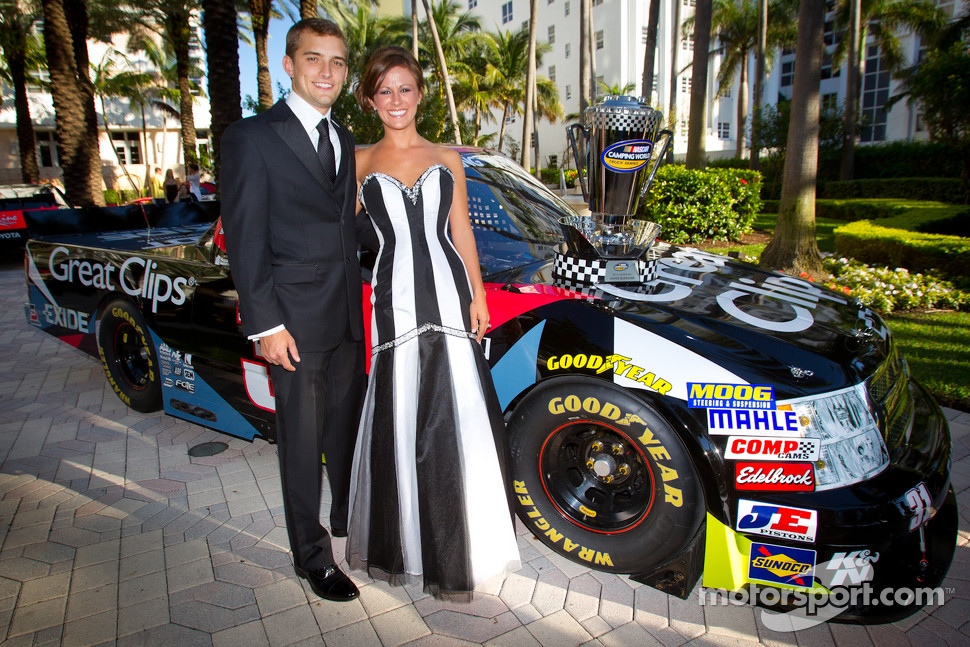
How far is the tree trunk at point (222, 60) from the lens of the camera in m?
8.00

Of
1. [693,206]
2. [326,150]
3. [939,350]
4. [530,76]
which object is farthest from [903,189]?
[326,150]

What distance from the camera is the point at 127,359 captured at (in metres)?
4.18

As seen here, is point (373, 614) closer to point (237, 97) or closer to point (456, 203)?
point (456, 203)

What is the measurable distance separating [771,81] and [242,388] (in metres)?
42.3

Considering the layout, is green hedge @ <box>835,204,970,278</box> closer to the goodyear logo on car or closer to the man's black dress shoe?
the goodyear logo on car

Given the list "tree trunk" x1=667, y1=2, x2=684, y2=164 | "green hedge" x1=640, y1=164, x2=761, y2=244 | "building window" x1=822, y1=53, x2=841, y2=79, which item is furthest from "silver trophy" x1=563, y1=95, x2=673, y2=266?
"building window" x1=822, y1=53, x2=841, y2=79

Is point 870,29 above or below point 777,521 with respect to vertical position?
above

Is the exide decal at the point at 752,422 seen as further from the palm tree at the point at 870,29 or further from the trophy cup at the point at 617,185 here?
the palm tree at the point at 870,29

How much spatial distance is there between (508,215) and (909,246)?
251 inches

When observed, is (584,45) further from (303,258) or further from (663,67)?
(663,67)

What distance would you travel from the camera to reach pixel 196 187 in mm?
13492

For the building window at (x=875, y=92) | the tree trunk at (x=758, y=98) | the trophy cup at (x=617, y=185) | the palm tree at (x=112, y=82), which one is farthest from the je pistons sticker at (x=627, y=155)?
the building window at (x=875, y=92)

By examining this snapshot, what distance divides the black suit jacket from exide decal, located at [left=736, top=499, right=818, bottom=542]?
4.95 ft

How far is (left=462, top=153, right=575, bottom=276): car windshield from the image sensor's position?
283cm
